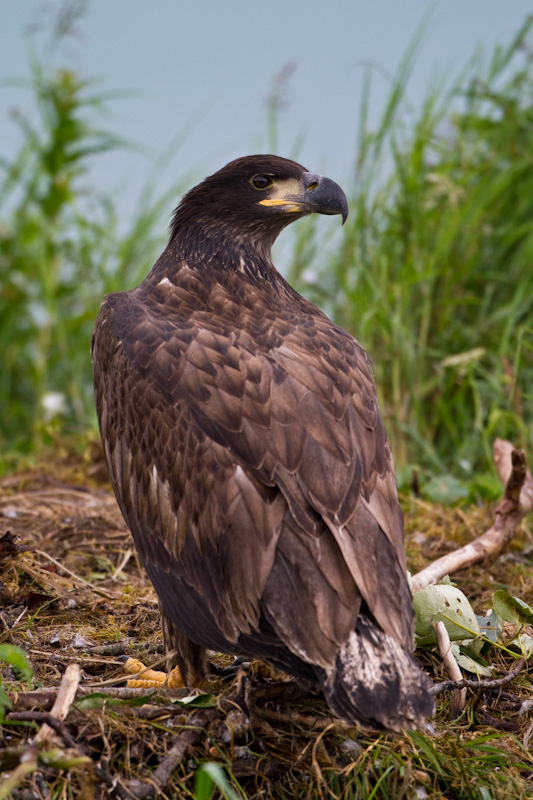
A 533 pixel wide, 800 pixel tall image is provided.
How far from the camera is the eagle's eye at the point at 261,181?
4.09m

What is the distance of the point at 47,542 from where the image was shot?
189 inches

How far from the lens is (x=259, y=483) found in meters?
2.96

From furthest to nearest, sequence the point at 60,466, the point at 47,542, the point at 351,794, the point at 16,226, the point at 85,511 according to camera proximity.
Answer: the point at 16,226
the point at 60,466
the point at 85,511
the point at 47,542
the point at 351,794

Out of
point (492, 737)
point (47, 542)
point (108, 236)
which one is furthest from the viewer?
point (108, 236)

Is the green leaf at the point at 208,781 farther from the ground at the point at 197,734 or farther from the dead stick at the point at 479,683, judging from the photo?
the dead stick at the point at 479,683

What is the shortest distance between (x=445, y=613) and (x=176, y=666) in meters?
1.03

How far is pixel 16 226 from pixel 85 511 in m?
4.93

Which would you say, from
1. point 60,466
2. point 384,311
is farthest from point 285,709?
point 384,311

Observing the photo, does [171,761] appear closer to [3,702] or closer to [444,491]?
[3,702]

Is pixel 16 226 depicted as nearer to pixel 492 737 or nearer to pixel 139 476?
pixel 139 476

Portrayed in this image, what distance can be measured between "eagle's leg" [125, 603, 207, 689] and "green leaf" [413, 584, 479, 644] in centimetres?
85

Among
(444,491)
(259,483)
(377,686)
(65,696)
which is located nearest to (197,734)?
(65,696)

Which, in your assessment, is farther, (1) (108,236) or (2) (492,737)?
(1) (108,236)

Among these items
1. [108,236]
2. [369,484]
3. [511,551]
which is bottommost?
[511,551]
